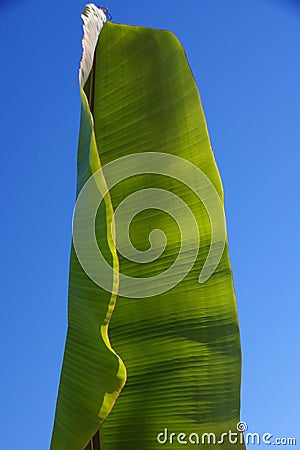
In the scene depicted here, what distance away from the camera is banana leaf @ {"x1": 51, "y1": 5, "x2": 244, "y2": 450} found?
1.17m

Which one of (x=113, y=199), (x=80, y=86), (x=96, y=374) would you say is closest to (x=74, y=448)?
(x=96, y=374)

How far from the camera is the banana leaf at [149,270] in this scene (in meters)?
1.17

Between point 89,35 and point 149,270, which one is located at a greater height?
point 89,35

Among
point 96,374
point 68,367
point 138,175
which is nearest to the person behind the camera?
point 96,374

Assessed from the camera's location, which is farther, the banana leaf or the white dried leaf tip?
the white dried leaf tip

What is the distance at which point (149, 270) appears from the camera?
1380 millimetres

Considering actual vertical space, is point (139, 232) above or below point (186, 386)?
above

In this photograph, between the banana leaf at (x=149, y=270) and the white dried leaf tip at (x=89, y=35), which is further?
the white dried leaf tip at (x=89, y=35)

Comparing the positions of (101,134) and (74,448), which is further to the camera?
(101,134)

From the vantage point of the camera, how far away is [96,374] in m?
1.10

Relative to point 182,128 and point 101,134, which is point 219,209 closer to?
point 182,128

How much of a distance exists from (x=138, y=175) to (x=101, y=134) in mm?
157

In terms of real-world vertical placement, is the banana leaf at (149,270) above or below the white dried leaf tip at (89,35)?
below

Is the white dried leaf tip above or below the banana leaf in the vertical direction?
above
